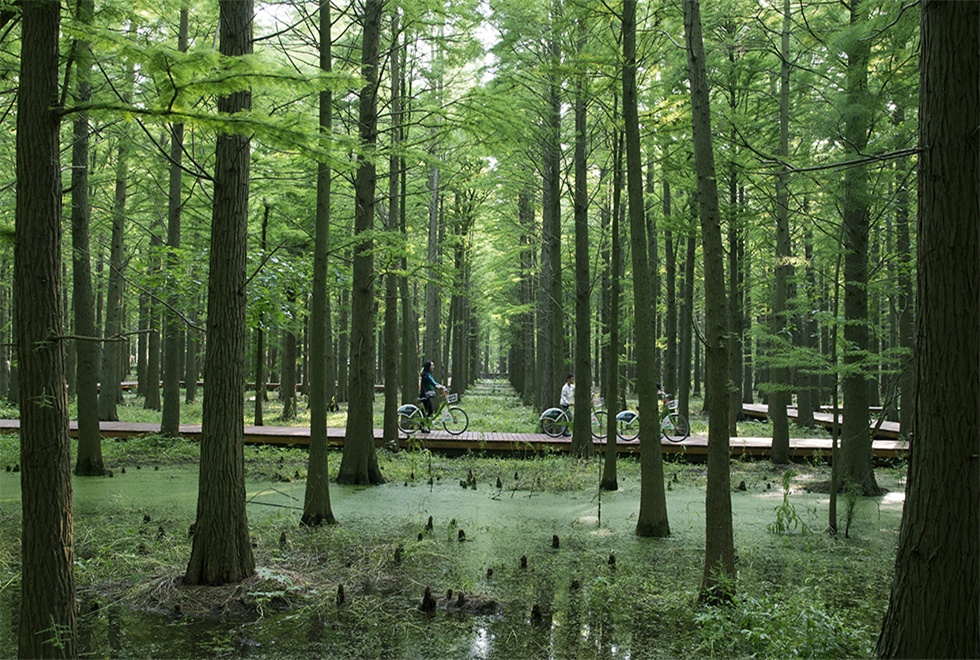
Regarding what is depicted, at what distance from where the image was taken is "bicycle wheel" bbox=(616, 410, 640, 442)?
1427cm

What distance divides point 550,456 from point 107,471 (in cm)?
714

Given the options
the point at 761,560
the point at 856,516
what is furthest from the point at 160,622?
the point at 856,516

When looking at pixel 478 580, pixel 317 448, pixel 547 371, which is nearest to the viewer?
pixel 478 580

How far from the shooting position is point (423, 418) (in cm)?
1350

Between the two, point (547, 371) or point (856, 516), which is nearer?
point (856, 516)

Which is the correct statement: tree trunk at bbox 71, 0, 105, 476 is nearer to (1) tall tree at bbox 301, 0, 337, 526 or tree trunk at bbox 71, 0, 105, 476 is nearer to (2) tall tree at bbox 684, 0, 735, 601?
(1) tall tree at bbox 301, 0, 337, 526

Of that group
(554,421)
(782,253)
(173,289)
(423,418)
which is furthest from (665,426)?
(173,289)

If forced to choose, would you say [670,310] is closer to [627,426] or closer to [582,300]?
[627,426]

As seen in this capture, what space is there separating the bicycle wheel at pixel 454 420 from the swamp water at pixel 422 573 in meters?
5.60

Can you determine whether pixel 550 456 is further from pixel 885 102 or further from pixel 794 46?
pixel 794 46

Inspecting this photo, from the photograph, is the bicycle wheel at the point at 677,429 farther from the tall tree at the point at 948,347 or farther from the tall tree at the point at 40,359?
the tall tree at the point at 40,359

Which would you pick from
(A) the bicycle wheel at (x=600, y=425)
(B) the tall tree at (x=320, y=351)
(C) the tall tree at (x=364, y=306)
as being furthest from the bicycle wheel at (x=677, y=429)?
(B) the tall tree at (x=320, y=351)

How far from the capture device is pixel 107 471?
10391mm

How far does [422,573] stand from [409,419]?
8.56 m
